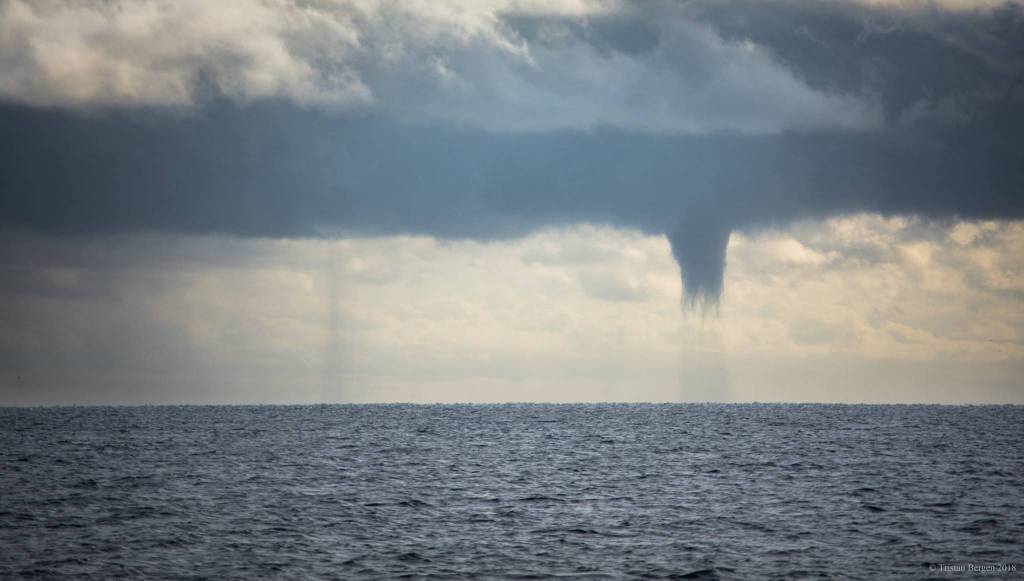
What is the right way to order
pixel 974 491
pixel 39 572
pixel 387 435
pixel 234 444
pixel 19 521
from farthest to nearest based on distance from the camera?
pixel 387 435 → pixel 234 444 → pixel 974 491 → pixel 19 521 → pixel 39 572

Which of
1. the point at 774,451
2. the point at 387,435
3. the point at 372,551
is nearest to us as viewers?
the point at 372,551

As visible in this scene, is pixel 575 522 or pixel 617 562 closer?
pixel 617 562

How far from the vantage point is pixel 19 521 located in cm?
5316

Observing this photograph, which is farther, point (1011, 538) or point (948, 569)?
point (1011, 538)

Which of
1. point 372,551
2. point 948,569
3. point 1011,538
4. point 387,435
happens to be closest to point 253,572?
point 372,551

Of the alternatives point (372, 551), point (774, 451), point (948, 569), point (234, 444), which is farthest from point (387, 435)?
point (948, 569)

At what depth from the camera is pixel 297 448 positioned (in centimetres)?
11806

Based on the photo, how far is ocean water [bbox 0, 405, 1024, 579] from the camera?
42.7m

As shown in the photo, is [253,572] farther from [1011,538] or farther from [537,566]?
[1011,538]

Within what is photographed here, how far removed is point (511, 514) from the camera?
189ft

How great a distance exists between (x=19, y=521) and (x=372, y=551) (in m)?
21.4

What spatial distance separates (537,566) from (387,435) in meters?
114

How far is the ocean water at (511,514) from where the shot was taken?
1679 inches

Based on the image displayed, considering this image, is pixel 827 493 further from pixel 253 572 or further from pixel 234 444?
pixel 234 444
